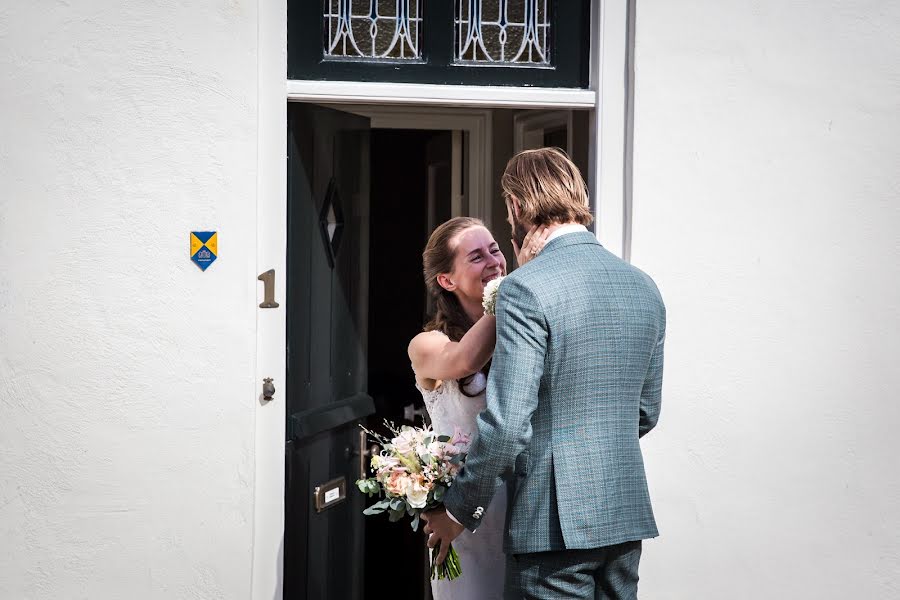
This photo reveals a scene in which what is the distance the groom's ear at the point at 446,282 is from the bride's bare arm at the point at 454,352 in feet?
0.73

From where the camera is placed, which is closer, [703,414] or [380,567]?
[703,414]

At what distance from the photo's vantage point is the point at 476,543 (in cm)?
339

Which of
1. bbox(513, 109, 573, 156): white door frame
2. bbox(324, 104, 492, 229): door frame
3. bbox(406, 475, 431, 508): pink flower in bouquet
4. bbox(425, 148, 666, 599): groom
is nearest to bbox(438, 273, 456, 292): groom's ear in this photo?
bbox(425, 148, 666, 599): groom

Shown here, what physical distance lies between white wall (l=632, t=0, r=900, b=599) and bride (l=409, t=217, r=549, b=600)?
0.71 m

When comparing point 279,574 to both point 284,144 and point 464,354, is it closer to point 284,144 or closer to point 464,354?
point 464,354

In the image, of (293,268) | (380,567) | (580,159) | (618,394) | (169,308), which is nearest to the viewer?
(618,394)

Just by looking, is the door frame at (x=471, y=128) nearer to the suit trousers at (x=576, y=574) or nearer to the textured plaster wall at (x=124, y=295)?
the textured plaster wall at (x=124, y=295)

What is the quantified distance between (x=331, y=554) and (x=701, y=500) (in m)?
1.52

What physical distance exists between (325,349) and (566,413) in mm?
1545

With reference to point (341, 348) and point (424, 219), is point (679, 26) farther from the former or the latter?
point (424, 219)

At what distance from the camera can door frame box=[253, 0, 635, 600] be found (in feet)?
12.4

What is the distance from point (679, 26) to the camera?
398cm

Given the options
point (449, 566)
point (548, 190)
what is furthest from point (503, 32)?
point (449, 566)

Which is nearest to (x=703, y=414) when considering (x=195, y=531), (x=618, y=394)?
(x=618, y=394)
